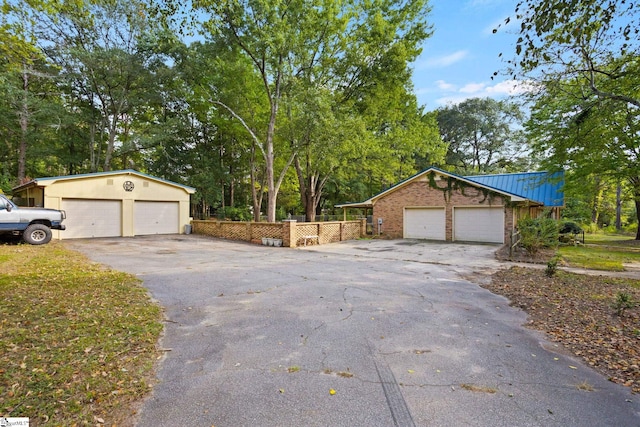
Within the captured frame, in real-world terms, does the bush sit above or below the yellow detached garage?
below

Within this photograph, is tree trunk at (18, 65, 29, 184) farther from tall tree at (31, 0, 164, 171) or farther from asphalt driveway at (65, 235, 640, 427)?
asphalt driveway at (65, 235, 640, 427)

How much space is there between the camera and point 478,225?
16.2 m

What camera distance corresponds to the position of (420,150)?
2280 centimetres

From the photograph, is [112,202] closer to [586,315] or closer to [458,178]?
[458,178]

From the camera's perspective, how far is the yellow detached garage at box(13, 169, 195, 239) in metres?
15.1

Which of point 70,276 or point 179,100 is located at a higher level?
point 179,100

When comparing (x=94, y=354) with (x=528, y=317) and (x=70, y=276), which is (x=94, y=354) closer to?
(x=70, y=276)

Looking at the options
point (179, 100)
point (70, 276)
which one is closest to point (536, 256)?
point (70, 276)

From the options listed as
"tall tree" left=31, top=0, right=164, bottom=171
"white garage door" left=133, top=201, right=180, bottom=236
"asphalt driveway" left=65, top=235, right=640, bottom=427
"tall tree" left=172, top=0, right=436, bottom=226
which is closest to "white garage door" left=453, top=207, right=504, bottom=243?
"tall tree" left=172, top=0, right=436, bottom=226

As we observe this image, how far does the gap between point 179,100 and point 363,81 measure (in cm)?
1629

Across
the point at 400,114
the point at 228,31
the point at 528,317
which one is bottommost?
the point at 528,317

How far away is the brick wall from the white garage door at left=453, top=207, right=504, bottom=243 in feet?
0.85

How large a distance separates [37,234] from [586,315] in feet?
53.3

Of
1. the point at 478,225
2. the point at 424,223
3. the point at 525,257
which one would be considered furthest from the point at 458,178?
the point at 525,257
